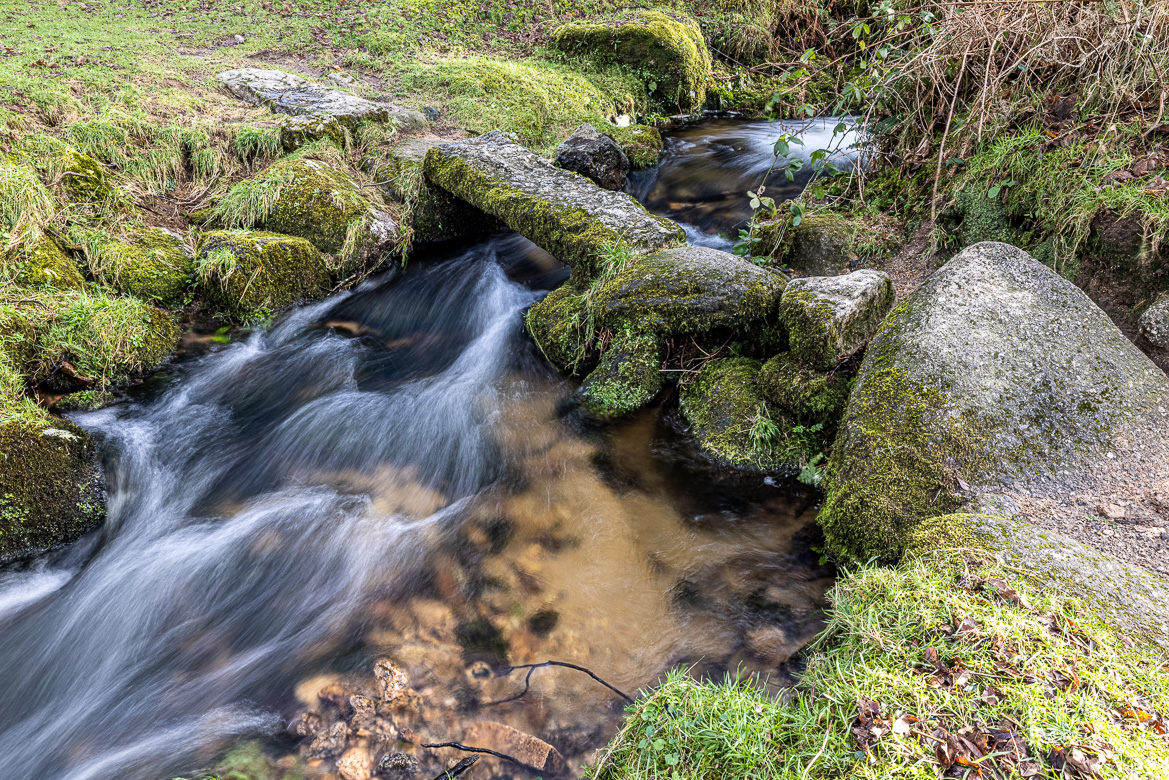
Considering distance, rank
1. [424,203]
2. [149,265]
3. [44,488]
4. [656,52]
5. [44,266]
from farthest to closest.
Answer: [656,52], [424,203], [149,265], [44,266], [44,488]

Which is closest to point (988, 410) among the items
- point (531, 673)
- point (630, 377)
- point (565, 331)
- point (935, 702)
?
point (935, 702)

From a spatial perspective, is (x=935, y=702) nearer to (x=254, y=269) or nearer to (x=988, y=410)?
(x=988, y=410)

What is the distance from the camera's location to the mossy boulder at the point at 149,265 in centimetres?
598

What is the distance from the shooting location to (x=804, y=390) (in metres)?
4.24

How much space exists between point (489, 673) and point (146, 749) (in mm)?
1828

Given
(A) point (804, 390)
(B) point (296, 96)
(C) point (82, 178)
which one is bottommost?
(A) point (804, 390)

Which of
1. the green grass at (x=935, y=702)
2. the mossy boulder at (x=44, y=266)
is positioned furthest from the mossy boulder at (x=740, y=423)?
the mossy boulder at (x=44, y=266)

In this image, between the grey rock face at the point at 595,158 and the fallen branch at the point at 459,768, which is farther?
the grey rock face at the point at 595,158

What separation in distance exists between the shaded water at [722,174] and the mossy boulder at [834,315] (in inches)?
121

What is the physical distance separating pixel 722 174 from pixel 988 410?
6.42 metres

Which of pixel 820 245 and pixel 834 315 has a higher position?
pixel 834 315

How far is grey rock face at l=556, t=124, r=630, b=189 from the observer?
8.30m

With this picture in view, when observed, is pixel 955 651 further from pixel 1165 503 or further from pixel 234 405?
pixel 234 405

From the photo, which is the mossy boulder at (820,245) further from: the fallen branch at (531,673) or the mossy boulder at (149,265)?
the mossy boulder at (149,265)
